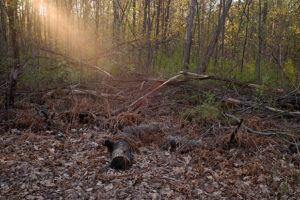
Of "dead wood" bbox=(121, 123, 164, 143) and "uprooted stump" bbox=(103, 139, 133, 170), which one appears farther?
"dead wood" bbox=(121, 123, 164, 143)

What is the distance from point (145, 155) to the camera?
3.25m

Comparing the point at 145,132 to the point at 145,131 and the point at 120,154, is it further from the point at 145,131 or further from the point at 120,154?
the point at 120,154

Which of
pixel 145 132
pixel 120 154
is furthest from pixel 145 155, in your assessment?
pixel 145 132

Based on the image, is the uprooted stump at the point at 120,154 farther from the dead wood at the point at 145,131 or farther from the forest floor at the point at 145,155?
the dead wood at the point at 145,131

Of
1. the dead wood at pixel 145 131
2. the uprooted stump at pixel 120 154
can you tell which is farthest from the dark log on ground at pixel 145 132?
the uprooted stump at pixel 120 154

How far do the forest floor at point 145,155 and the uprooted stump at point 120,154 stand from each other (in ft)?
0.27

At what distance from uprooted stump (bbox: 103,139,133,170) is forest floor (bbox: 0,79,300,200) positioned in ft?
0.27

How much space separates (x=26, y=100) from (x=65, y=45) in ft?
7.87

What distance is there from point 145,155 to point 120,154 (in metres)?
0.50

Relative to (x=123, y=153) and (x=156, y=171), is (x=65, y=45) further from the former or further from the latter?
(x=156, y=171)

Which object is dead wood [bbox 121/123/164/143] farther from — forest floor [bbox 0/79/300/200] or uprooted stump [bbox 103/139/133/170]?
uprooted stump [bbox 103/139/133/170]

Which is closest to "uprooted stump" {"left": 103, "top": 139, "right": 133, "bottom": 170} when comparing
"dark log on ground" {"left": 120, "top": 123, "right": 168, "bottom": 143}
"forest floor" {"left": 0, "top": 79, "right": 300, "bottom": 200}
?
"forest floor" {"left": 0, "top": 79, "right": 300, "bottom": 200}

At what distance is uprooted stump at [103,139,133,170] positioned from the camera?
2.80m

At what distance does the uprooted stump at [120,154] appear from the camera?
2.80 metres
